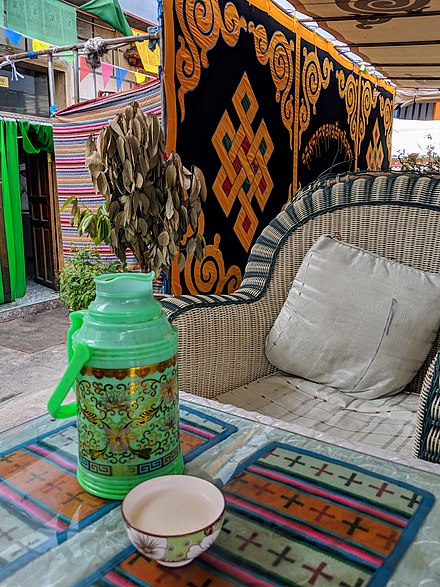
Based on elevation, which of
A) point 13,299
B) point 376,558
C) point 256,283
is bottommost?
point 13,299

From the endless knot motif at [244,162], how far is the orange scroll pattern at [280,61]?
319 mm

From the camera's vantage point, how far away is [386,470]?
888 millimetres

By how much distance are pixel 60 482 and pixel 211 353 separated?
73 cm

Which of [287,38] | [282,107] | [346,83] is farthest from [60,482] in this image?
[346,83]

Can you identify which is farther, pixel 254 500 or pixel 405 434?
pixel 405 434

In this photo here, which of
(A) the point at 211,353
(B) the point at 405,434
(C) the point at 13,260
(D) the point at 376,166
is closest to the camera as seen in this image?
(B) the point at 405,434

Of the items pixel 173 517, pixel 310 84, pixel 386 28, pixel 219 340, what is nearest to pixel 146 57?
pixel 310 84

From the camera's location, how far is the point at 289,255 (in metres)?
1.80

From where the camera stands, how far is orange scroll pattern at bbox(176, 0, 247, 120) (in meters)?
2.92

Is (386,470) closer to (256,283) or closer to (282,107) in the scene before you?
(256,283)

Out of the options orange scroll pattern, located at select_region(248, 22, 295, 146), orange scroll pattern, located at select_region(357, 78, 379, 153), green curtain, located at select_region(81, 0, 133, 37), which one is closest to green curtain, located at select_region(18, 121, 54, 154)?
green curtain, located at select_region(81, 0, 133, 37)

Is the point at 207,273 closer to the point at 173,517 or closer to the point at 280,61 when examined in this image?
the point at 280,61

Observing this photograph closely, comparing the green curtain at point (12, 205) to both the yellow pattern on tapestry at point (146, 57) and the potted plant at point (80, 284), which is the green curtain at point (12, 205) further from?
the yellow pattern on tapestry at point (146, 57)

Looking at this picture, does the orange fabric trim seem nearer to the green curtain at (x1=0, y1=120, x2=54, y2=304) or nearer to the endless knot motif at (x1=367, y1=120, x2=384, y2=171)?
the green curtain at (x1=0, y1=120, x2=54, y2=304)
